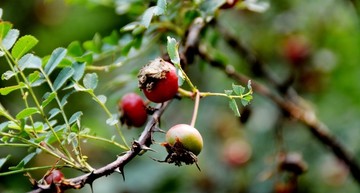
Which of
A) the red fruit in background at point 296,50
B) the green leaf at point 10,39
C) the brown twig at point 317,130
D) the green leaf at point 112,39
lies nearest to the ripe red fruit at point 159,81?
the green leaf at point 10,39

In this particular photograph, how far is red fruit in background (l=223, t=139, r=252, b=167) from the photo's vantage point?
134 inches

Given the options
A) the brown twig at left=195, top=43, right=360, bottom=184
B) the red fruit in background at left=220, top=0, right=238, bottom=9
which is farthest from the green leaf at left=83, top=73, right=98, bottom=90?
the brown twig at left=195, top=43, right=360, bottom=184

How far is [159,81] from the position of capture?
138 cm

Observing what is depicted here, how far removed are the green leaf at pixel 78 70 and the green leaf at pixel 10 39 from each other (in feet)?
0.60

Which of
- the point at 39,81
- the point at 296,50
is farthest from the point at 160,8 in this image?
the point at 296,50

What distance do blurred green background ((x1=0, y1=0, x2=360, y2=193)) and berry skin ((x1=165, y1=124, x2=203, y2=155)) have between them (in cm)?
179

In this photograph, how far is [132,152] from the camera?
1237 millimetres

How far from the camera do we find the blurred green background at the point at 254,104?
325 centimetres

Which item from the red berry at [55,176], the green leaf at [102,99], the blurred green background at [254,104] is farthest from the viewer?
the blurred green background at [254,104]

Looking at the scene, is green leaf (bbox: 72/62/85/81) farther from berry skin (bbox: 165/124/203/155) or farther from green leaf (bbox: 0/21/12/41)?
berry skin (bbox: 165/124/203/155)

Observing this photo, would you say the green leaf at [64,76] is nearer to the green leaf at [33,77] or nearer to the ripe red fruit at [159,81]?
the green leaf at [33,77]

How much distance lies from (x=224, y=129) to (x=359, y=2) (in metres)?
1.29

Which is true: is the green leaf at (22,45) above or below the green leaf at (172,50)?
above

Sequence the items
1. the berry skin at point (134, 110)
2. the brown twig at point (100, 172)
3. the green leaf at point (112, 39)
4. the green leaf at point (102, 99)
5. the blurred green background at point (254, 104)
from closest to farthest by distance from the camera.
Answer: the brown twig at point (100, 172)
the green leaf at point (102, 99)
the berry skin at point (134, 110)
the green leaf at point (112, 39)
the blurred green background at point (254, 104)
